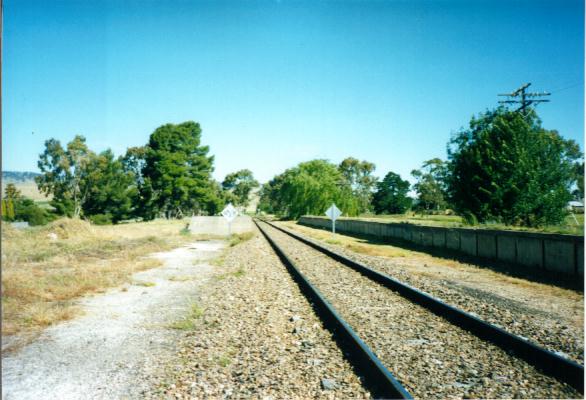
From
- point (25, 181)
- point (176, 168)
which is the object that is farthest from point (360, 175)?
point (25, 181)

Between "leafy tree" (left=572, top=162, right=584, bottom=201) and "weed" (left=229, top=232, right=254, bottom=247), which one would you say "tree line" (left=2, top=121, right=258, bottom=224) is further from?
"leafy tree" (left=572, top=162, right=584, bottom=201)

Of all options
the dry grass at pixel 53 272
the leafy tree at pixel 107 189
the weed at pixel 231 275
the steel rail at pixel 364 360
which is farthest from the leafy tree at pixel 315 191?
the steel rail at pixel 364 360

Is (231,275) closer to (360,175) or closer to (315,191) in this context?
(315,191)

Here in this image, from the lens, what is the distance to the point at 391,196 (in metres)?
115

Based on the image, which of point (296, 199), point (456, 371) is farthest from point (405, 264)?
point (296, 199)

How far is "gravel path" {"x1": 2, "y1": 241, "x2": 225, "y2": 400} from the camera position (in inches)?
162

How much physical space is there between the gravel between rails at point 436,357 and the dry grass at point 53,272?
5.81 metres

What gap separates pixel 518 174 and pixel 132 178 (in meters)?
53.7

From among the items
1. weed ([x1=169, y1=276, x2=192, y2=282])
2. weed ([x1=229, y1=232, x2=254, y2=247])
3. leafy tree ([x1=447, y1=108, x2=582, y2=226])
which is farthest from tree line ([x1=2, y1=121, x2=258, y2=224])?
leafy tree ([x1=447, y1=108, x2=582, y2=226])

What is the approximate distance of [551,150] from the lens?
21.0m

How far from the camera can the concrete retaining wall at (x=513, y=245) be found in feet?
33.8

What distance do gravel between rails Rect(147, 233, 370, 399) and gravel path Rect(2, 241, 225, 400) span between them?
0.39 metres

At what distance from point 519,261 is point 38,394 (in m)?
14.2

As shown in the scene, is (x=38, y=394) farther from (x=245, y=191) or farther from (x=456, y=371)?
(x=245, y=191)
